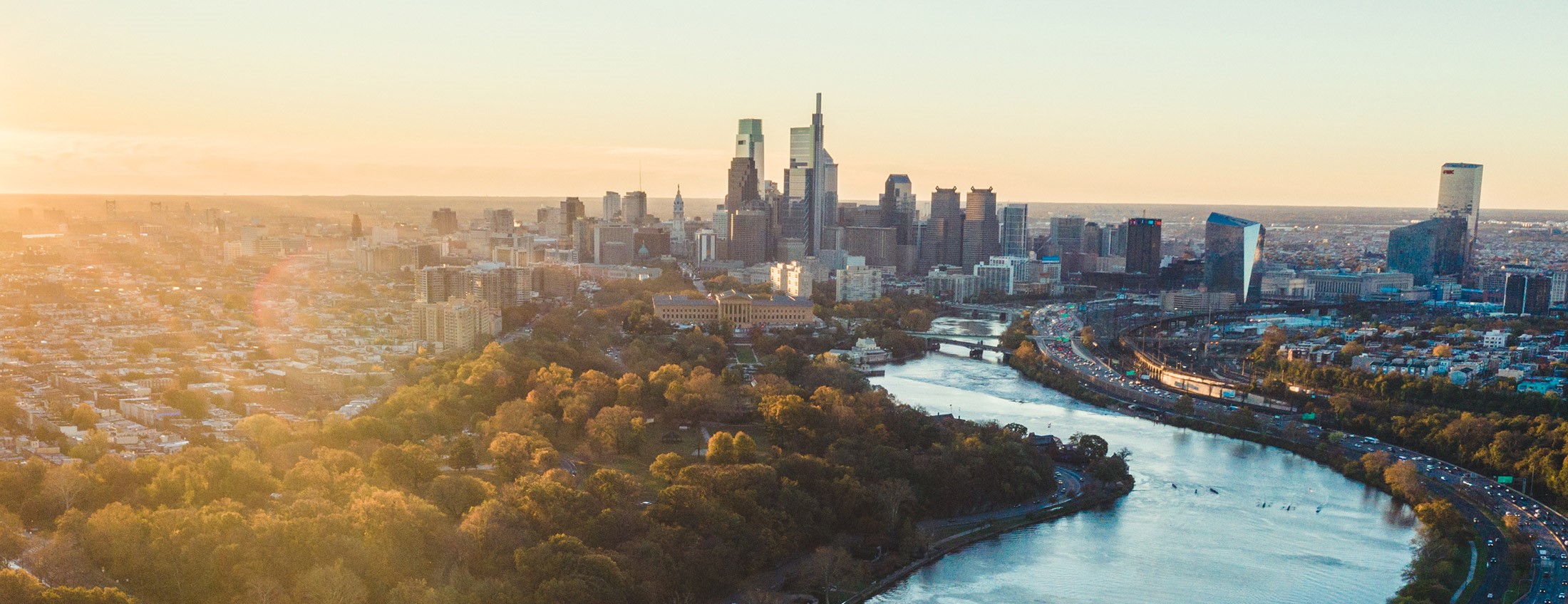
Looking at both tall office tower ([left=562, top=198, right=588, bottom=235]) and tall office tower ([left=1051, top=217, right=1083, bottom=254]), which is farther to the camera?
tall office tower ([left=1051, top=217, right=1083, bottom=254])

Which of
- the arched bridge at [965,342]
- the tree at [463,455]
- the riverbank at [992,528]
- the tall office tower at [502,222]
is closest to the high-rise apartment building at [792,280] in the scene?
the arched bridge at [965,342]

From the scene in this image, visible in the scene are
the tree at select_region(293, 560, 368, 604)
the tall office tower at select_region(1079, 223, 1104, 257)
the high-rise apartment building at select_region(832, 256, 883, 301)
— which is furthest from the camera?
the tall office tower at select_region(1079, 223, 1104, 257)

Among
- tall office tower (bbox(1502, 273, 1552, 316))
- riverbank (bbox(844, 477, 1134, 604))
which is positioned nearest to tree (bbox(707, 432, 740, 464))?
riverbank (bbox(844, 477, 1134, 604))

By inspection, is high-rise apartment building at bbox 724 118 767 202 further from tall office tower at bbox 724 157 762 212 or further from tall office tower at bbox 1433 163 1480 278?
tall office tower at bbox 1433 163 1480 278

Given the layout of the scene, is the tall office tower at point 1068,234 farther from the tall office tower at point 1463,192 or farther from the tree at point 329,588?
the tree at point 329,588

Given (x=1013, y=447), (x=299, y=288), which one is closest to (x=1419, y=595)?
(x=1013, y=447)

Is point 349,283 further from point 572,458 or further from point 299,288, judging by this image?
point 572,458
